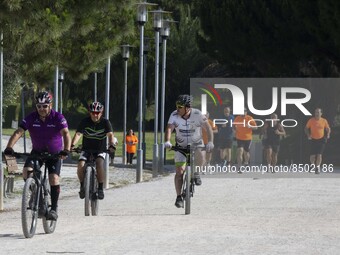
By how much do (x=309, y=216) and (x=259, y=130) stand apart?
2561cm

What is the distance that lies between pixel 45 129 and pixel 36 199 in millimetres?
917

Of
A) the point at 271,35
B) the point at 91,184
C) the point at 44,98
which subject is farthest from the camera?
the point at 271,35

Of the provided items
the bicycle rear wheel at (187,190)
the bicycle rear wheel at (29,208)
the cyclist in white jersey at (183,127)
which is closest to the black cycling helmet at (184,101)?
the cyclist in white jersey at (183,127)

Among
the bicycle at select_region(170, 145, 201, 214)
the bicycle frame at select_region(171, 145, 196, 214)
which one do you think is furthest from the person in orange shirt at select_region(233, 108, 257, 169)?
the bicycle frame at select_region(171, 145, 196, 214)

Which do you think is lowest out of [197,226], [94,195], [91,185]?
[197,226]

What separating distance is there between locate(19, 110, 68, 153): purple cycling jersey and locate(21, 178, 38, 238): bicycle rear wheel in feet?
1.94

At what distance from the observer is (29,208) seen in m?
16.2

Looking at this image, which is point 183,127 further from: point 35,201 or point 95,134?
point 35,201

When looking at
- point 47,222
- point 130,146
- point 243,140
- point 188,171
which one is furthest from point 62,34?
point 130,146

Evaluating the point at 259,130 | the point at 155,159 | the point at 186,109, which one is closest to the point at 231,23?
the point at 259,130

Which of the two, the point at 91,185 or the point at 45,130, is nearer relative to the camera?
the point at 45,130

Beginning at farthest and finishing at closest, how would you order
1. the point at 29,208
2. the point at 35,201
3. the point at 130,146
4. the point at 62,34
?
the point at 130,146 → the point at 62,34 → the point at 35,201 → the point at 29,208

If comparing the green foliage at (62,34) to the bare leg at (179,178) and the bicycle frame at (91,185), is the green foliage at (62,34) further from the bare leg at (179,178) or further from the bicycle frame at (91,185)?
the bare leg at (179,178)

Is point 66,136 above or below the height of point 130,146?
above
